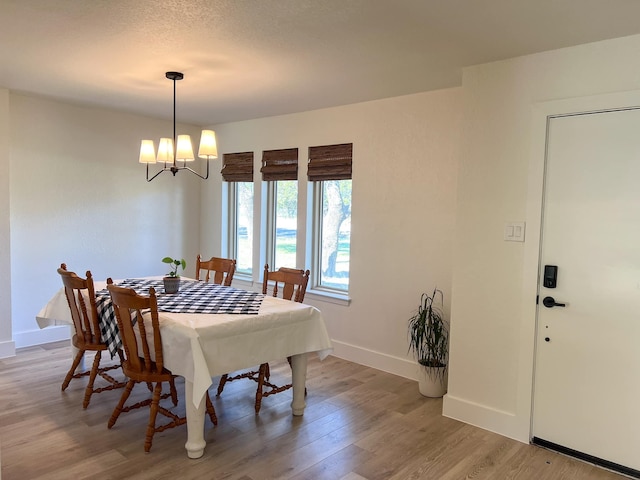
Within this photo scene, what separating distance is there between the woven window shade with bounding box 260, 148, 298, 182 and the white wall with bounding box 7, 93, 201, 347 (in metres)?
1.22

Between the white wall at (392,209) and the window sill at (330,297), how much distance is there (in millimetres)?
35

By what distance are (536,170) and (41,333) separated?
4.58 m

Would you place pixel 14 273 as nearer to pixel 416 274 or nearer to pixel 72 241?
pixel 72 241

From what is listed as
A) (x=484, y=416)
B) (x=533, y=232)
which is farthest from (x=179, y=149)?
Answer: (x=484, y=416)

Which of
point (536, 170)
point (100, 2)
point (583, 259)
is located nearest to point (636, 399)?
point (583, 259)

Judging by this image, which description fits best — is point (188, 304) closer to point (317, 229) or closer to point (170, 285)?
point (170, 285)

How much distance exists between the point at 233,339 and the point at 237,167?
311 centimetres

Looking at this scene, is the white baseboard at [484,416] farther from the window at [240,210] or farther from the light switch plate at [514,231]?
the window at [240,210]

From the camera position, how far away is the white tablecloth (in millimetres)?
2428

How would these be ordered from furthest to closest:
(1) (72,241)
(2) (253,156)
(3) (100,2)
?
(2) (253,156) → (1) (72,241) → (3) (100,2)

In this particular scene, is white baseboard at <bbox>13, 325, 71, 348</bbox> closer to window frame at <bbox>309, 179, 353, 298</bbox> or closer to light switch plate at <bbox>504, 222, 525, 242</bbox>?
window frame at <bbox>309, 179, 353, 298</bbox>

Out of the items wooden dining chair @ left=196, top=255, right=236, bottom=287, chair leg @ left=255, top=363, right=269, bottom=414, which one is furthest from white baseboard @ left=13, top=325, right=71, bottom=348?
chair leg @ left=255, top=363, right=269, bottom=414

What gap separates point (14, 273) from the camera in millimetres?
4359

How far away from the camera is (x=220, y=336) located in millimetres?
2529
